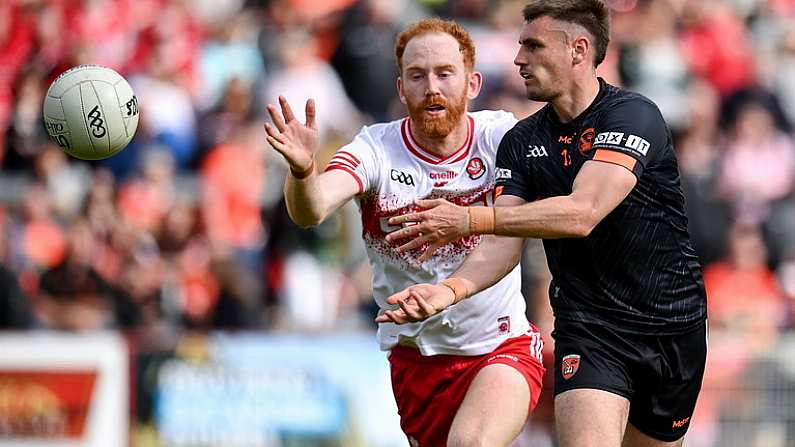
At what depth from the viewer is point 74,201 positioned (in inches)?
501

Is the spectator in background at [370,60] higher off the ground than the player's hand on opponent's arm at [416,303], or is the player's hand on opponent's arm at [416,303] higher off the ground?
the spectator in background at [370,60]

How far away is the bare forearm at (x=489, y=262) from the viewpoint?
641 cm

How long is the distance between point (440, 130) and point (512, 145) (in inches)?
21.2

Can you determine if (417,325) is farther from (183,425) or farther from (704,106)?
(704,106)

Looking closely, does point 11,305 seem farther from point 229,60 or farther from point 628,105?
point 628,105

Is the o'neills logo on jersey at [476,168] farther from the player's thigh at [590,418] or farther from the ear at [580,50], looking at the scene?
the player's thigh at [590,418]

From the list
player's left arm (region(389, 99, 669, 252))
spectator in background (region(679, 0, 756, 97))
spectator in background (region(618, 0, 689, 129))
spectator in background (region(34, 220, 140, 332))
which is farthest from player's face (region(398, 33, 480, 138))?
spectator in background (region(679, 0, 756, 97))

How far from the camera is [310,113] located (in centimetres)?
646

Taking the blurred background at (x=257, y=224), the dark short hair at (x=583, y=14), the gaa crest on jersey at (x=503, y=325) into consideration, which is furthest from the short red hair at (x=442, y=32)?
the blurred background at (x=257, y=224)

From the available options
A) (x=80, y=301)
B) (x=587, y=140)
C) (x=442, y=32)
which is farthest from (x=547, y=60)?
(x=80, y=301)

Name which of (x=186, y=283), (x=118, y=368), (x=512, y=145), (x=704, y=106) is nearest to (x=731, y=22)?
(x=704, y=106)

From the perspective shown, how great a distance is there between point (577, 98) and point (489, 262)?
92 centimetres

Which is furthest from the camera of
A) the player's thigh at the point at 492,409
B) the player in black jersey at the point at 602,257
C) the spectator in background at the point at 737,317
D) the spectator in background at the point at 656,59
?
the spectator in background at the point at 656,59

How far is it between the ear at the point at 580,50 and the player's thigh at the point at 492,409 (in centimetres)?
171
